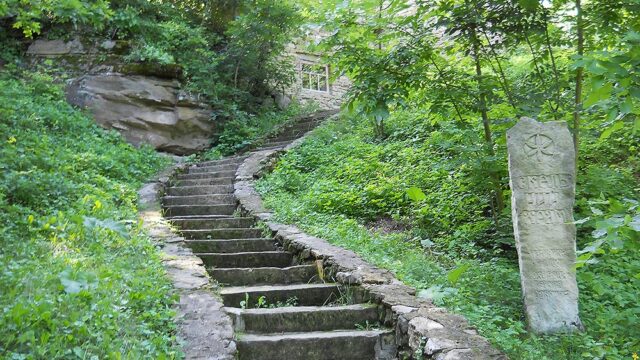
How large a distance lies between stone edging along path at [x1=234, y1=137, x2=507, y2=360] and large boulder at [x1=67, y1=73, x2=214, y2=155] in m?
7.08

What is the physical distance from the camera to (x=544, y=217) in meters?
4.53

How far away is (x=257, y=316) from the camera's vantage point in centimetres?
427

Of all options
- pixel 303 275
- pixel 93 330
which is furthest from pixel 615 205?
pixel 303 275

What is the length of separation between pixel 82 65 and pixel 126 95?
1.47 metres

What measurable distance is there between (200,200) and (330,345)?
5.83 meters

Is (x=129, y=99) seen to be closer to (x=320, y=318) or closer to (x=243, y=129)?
(x=243, y=129)

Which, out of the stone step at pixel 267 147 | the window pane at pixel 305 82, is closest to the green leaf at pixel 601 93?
the stone step at pixel 267 147

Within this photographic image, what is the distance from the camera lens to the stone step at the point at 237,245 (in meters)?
6.68

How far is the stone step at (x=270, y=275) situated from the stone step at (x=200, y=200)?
138 inches

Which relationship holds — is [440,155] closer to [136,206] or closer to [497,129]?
[497,129]

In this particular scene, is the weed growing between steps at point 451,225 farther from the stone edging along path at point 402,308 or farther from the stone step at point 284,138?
the stone step at point 284,138

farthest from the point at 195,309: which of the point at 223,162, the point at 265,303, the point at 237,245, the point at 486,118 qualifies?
the point at 223,162

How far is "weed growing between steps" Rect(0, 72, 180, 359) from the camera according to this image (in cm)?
268

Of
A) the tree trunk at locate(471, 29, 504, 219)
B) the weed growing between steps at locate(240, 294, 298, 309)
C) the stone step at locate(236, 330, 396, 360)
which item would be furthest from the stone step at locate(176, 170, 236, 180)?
the stone step at locate(236, 330, 396, 360)
